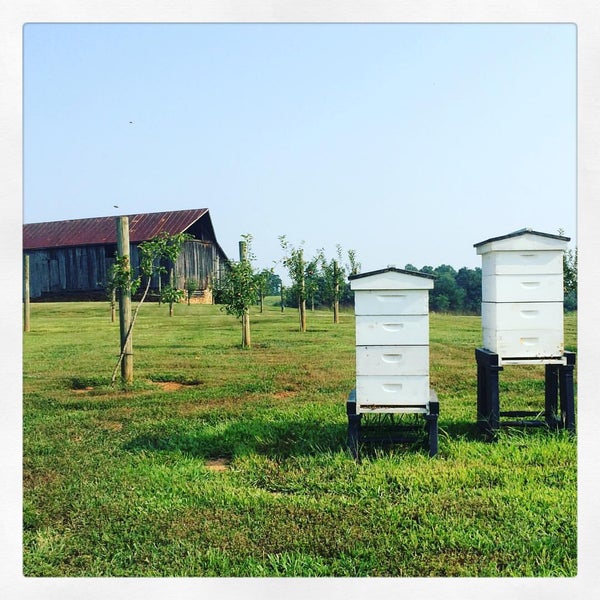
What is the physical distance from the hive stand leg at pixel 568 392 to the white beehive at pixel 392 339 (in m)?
1.49

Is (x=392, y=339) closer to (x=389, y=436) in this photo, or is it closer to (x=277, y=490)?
(x=389, y=436)

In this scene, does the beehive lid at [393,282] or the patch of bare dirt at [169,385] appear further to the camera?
the patch of bare dirt at [169,385]

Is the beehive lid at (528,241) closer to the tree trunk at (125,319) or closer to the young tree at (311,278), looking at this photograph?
the tree trunk at (125,319)

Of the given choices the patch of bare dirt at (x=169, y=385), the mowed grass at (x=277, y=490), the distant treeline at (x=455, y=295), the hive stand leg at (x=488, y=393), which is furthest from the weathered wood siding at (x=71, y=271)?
the hive stand leg at (x=488, y=393)

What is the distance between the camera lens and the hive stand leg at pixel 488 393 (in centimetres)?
545

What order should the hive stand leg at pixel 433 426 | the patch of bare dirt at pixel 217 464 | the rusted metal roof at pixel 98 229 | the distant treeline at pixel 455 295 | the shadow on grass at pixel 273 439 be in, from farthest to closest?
the distant treeline at pixel 455 295, the rusted metal roof at pixel 98 229, the shadow on grass at pixel 273 439, the patch of bare dirt at pixel 217 464, the hive stand leg at pixel 433 426

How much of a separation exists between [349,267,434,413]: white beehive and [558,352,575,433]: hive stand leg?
149 centimetres

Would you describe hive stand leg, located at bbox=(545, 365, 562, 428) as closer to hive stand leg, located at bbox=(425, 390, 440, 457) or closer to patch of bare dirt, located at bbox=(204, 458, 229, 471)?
hive stand leg, located at bbox=(425, 390, 440, 457)

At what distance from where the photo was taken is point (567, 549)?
12.3 feet

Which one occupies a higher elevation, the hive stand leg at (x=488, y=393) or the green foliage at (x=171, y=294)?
the green foliage at (x=171, y=294)

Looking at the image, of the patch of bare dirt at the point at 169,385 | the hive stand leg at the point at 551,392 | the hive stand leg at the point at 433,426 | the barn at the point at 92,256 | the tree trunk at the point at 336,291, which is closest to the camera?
the hive stand leg at the point at 433,426

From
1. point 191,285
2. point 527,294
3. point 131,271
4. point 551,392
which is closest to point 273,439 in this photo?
point 527,294
